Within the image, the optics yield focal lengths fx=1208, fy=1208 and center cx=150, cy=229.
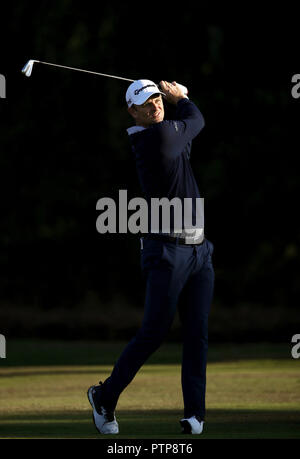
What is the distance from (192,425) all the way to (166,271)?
986 millimetres

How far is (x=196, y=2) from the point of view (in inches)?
907

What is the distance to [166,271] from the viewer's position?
7.56 meters

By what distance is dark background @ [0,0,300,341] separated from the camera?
2242 cm

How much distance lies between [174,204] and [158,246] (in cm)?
28

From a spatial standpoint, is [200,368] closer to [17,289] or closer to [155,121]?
[155,121]

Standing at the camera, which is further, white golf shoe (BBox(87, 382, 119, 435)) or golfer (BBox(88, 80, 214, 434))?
white golf shoe (BBox(87, 382, 119, 435))

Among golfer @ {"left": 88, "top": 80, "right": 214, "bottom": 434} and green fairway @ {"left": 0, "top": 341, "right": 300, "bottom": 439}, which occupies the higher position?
golfer @ {"left": 88, "top": 80, "right": 214, "bottom": 434}

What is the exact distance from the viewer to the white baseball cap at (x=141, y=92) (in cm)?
774

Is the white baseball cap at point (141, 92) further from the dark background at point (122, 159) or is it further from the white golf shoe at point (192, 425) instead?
the dark background at point (122, 159)

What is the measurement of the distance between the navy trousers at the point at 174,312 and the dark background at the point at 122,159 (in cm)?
1332

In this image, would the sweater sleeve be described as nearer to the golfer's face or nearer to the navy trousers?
the golfer's face

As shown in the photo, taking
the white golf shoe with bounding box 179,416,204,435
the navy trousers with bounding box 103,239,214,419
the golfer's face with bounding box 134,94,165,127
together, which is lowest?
the white golf shoe with bounding box 179,416,204,435

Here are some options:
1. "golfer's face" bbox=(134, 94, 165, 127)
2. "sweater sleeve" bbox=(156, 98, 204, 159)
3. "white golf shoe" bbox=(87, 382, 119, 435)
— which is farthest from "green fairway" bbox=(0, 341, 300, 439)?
"golfer's face" bbox=(134, 94, 165, 127)

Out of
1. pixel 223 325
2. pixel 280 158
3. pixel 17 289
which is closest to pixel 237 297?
pixel 223 325
